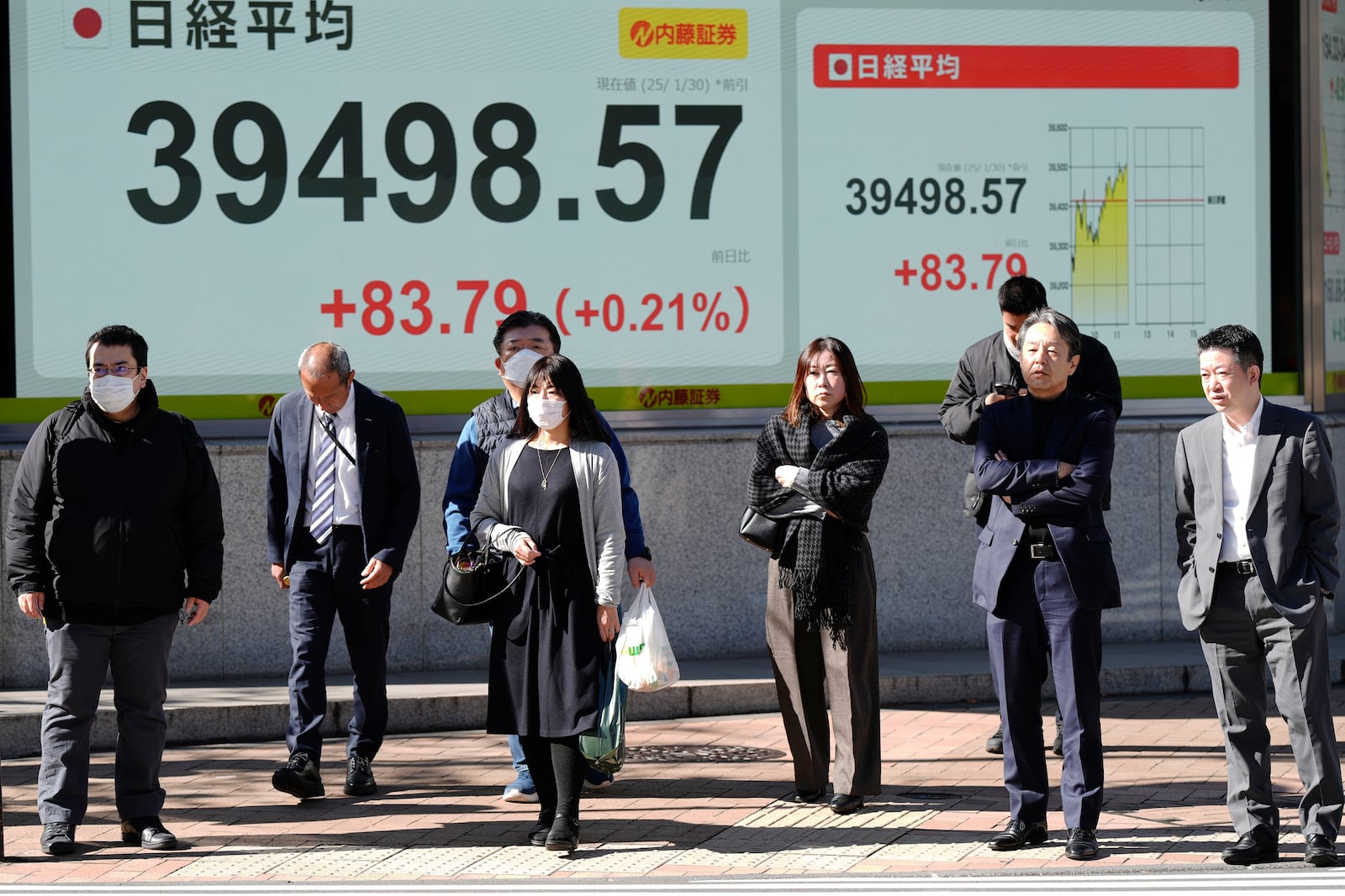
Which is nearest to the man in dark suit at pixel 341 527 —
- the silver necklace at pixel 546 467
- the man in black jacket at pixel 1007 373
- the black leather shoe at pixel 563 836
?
the silver necklace at pixel 546 467

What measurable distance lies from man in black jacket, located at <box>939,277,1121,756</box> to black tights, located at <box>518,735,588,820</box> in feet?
6.67

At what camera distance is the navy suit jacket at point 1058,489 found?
20.2ft

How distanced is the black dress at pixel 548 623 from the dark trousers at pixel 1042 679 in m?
1.50

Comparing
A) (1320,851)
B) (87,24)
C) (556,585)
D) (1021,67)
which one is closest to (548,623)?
(556,585)

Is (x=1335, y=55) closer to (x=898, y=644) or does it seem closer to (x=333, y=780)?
(x=898, y=644)

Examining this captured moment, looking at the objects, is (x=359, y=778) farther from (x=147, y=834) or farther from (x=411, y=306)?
(x=411, y=306)

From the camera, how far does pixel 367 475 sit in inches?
289

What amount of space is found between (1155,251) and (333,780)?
19.2 ft

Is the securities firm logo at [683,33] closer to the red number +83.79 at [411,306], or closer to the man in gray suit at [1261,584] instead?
the red number +83.79 at [411,306]

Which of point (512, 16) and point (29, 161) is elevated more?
point (512, 16)

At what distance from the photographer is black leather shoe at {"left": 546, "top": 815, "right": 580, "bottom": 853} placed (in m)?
6.22

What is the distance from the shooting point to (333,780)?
7570 millimetres

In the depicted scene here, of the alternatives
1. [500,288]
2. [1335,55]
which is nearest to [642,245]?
[500,288]

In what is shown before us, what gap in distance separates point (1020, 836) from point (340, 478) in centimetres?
317
